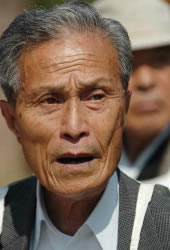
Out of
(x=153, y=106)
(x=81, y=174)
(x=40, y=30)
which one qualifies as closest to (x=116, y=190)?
(x=81, y=174)

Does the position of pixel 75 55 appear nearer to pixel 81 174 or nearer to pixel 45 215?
pixel 81 174

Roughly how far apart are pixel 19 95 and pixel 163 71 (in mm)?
2541

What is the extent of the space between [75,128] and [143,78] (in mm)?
2594

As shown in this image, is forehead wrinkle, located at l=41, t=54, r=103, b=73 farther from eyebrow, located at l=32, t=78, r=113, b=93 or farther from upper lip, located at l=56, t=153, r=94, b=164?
upper lip, located at l=56, t=153, r=94, b=164

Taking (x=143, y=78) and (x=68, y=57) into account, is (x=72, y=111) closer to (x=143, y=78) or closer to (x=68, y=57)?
(x=68, y=57)

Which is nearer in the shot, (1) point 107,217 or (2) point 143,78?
(1) point 107,217

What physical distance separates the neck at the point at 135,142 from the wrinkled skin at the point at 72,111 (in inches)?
91.1

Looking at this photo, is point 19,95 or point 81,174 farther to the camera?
point 19,95

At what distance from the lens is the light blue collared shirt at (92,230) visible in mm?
3221

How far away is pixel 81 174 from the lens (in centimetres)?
310

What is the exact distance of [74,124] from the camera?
304 centimetres

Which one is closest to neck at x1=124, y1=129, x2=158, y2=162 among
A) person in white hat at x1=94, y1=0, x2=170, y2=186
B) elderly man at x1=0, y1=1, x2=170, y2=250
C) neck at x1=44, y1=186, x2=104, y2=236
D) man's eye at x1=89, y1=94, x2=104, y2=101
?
person in white hat at x1=94, y1=0, x2=170, y2=186

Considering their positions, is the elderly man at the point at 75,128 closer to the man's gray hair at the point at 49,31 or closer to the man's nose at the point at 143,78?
the man's gray hair at the point at 49,31

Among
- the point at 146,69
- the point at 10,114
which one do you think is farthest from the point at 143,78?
the point at 10,114
